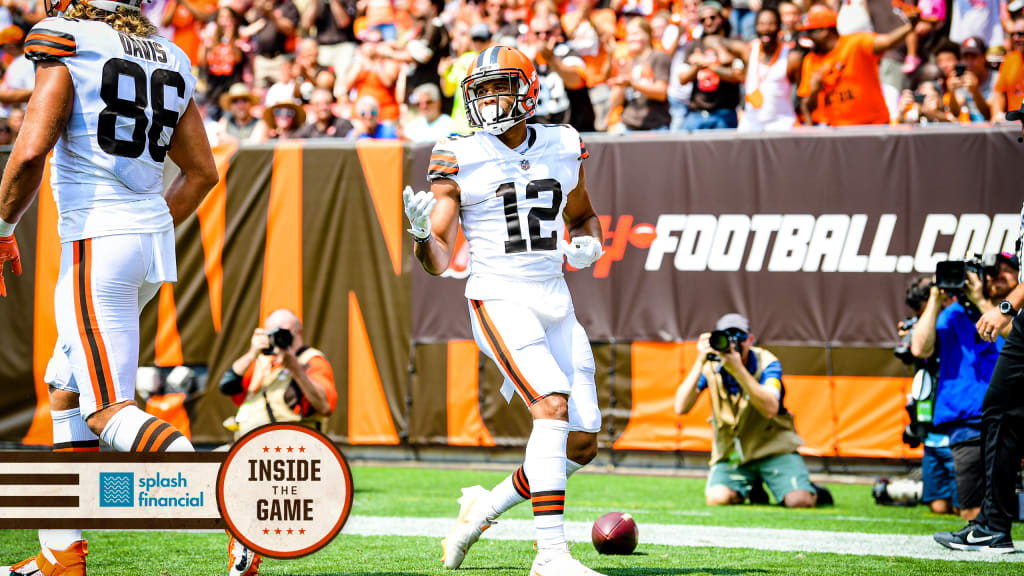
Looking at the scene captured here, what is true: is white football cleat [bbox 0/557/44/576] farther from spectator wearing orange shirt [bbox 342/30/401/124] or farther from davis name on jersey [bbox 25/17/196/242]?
spectator wearing orange shirt [bbox 342/30/401/124]

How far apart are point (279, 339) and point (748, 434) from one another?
348cm

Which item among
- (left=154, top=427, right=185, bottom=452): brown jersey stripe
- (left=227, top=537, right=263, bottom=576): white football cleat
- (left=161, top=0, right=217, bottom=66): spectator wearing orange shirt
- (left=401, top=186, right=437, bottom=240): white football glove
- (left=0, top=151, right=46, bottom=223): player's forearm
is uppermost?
(left=161, top=0, right=217, bottom=66): spectator wearing orange shirt

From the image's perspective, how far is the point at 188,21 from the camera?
14.7 metres

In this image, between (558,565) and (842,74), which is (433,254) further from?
(842,74)

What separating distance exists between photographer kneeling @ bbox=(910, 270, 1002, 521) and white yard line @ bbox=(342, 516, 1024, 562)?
0.99 m

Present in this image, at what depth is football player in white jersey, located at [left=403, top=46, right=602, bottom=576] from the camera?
4805 millimetres

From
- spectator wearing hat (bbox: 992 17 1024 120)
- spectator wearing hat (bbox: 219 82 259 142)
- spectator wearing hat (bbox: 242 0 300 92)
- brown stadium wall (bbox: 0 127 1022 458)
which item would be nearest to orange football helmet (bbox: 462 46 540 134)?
brown stadium wall (bbox: 0 127 1022 458)

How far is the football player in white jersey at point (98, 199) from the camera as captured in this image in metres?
3.89

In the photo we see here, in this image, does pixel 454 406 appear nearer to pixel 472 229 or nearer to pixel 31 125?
pixel 472 229

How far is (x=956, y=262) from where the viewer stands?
6.60 meters

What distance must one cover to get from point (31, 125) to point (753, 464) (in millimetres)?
5867

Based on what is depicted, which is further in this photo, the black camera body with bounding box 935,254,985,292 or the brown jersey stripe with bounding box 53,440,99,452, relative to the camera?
the black camera body with bounding box 935,254,985,292

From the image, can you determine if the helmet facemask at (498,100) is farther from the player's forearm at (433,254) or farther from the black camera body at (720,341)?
the black camera body at (720,341)

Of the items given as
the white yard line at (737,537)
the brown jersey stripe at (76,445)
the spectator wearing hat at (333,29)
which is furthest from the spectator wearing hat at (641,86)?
the brown jersey stripe at (76,445)
